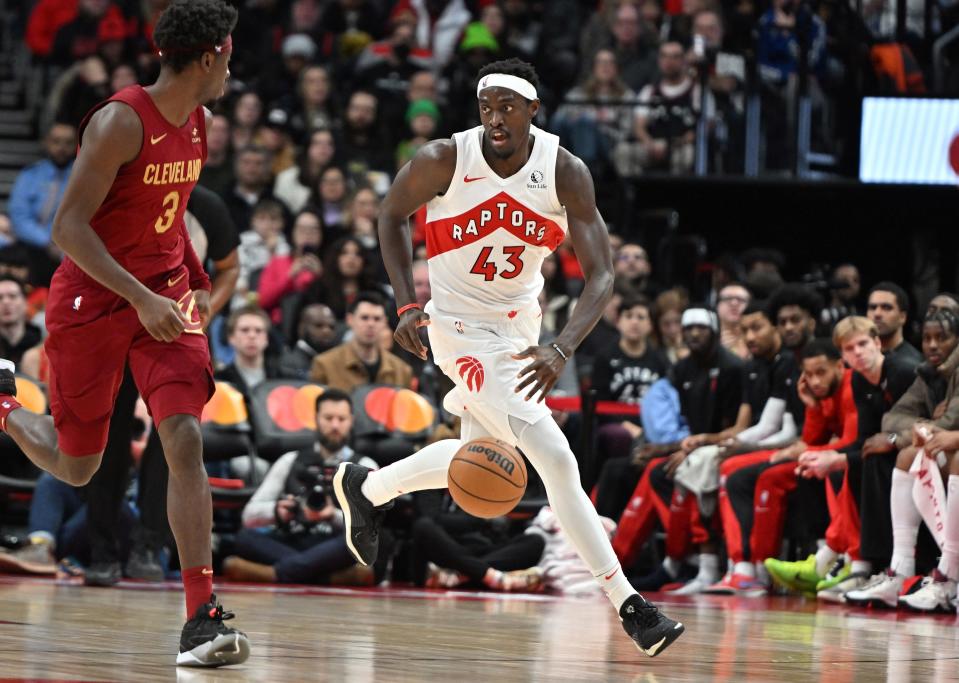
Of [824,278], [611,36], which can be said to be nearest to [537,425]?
[824,278]

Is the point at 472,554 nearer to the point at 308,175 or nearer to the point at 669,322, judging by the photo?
the point at 669,322

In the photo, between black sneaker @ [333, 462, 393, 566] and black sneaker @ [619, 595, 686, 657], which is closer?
black sneaker @ [619, 595, 686, 657]

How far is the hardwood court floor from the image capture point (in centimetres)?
505

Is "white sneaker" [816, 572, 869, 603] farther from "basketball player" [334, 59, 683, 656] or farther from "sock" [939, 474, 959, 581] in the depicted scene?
"basketball player" [334, 59, 683, 656]

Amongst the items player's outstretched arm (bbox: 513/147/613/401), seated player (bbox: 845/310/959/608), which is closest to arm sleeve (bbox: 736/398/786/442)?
seated player (bbox: 845/310/959/608)

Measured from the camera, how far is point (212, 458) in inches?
403

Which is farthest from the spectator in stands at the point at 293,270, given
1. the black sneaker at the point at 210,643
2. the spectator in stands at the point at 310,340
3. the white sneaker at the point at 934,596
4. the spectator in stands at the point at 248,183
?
the black sneaker at the point at 210,643

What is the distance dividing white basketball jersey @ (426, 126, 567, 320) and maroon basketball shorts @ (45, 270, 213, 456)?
3.74 feet

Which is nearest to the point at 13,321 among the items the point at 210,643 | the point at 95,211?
the point at 95,211

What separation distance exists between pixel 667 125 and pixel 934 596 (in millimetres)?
6991

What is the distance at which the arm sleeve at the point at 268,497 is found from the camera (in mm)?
9828

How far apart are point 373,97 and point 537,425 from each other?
29.5ft

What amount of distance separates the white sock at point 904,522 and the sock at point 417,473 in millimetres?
3286

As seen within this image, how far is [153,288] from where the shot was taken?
5.52 m
